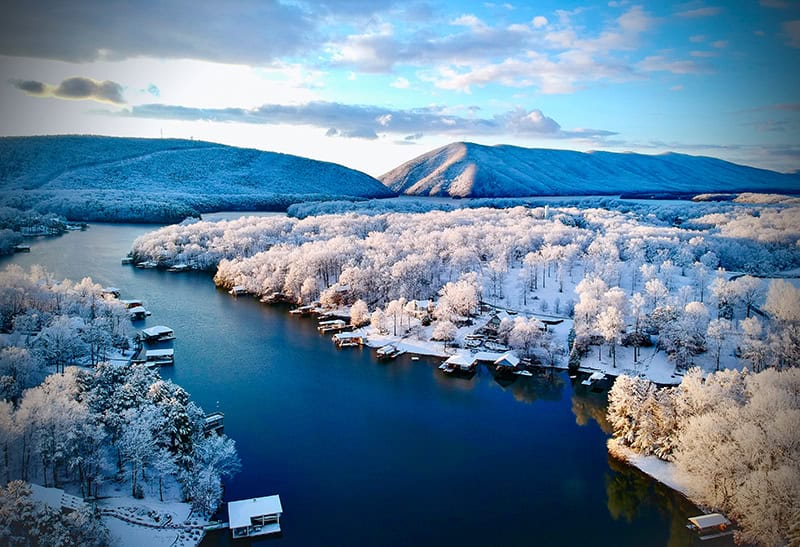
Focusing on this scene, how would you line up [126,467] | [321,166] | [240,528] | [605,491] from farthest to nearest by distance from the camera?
[321,166]
[605,491]
[126,467]
[240,528]

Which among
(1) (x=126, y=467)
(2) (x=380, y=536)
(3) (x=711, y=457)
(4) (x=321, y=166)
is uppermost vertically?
(4) (x=321, y=166)

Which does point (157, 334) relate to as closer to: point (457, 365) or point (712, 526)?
point (457, 365)

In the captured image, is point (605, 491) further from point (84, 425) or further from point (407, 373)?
point (84, 425)

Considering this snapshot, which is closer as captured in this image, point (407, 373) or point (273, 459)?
point (273, 459)

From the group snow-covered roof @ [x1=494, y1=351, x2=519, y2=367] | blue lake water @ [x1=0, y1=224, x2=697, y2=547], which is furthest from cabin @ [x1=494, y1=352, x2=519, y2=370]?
blue lake water @ [x1=0, y1=224, x2=697, y2=547]

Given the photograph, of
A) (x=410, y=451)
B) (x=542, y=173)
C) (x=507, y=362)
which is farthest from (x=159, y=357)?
(x=542, y=173)

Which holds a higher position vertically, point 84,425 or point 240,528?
point 84,425

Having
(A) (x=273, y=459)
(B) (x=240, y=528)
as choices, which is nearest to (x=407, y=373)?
(A) (x=273, y=459)

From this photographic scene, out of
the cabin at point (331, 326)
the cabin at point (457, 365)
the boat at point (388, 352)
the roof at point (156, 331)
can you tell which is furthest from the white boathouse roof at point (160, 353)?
the cabin at point (457, 365)
